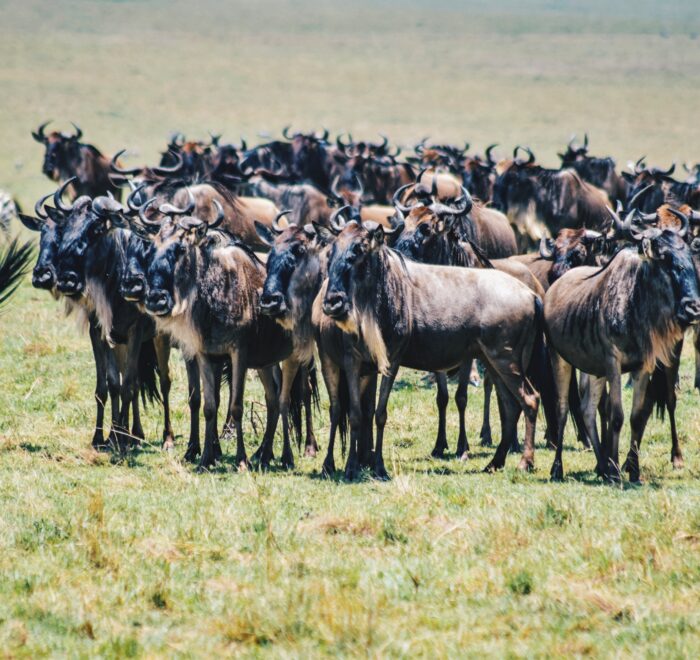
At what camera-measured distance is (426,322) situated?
901 centimetres

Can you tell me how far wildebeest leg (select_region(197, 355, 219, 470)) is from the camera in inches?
356

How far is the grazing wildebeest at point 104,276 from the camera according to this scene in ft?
31.5

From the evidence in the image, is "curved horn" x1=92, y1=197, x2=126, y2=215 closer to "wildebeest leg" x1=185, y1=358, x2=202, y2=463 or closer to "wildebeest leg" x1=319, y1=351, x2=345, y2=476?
"wildebeest leg" x1=185, y1=358, x2=202, y2=463

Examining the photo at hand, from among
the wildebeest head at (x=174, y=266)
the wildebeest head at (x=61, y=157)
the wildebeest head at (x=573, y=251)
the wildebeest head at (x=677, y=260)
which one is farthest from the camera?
the wildebeest head at (x=61, y=157)

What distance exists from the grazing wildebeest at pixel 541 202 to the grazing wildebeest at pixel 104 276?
8856 mm

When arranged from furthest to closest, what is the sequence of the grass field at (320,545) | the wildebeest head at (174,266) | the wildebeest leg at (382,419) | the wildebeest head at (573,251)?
the wildebeest head at (573,251), the wildebeest head at (174,266), the wildebeest leg at (382,419), the grass field at (320,545)

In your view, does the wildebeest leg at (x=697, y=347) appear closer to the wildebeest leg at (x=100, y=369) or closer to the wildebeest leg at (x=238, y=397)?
the wildebeest leg at (x=238, y=397)

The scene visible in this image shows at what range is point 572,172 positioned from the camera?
18.1m

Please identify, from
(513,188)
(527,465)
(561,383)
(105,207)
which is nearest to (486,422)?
(561,383)

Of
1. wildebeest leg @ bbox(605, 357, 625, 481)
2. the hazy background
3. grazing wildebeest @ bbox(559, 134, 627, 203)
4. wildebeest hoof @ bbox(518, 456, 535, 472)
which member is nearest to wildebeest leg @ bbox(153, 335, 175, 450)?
wildebeest hoof @ bbox(518, 456, 535, 472)

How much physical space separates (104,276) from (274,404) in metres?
1.66

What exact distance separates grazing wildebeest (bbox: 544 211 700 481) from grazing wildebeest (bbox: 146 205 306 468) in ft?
7.12

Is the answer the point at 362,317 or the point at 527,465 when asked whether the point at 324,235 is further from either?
the point at 527,465

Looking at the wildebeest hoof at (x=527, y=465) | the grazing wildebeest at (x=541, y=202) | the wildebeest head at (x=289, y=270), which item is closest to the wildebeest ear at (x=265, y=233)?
the wildebeest head at (x=289, y=270)
